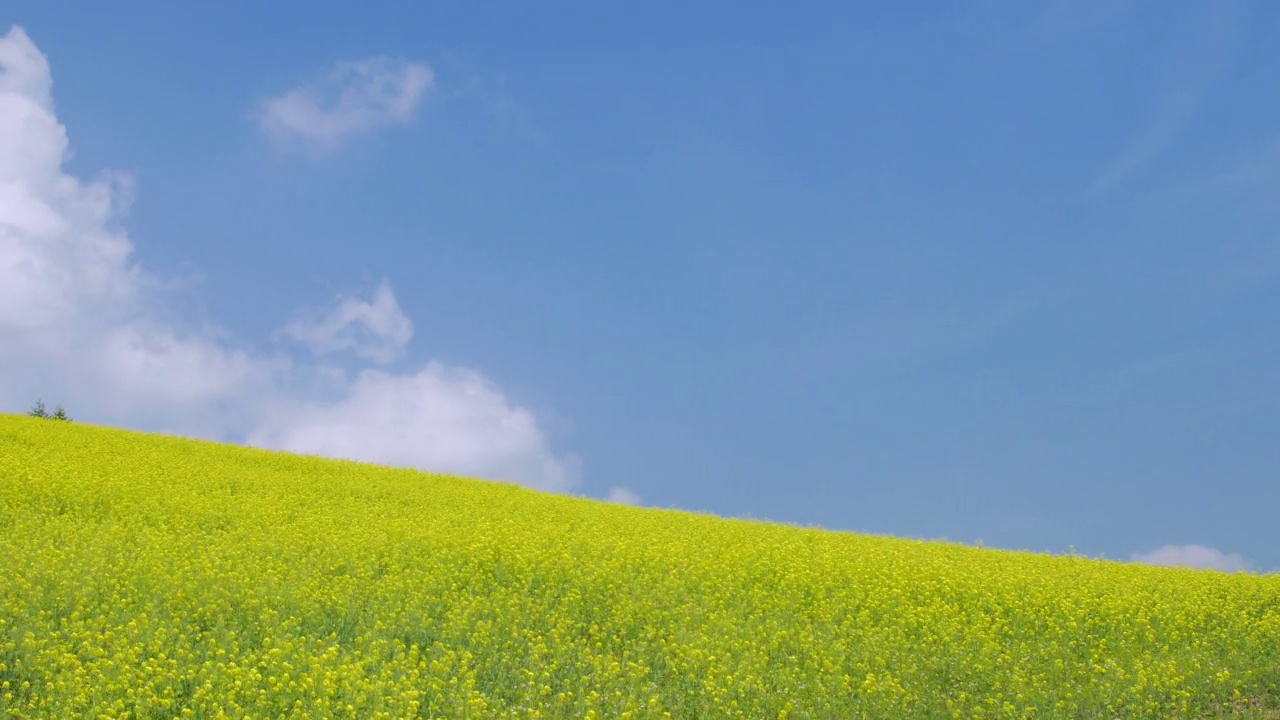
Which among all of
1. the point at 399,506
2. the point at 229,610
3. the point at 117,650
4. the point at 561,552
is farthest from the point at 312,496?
the point at 117,650

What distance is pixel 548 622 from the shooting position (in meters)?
14.6

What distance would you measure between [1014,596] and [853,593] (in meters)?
3.12

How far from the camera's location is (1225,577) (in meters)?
22.0

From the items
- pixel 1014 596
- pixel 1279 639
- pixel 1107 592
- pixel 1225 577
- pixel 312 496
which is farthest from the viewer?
pixel 312 496

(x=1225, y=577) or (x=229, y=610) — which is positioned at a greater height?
(x=1225, y=577)

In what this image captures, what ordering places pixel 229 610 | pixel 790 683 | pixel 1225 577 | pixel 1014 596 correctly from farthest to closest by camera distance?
pixel 1225 577 < pixel 1014 596 < pixel 229 610 < pixel 790 683

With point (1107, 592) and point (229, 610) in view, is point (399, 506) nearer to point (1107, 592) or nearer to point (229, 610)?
point (229, 610)

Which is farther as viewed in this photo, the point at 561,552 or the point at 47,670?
the point at 561,552

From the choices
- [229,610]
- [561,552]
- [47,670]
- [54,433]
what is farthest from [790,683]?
[54,433]

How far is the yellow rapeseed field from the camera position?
11.6 m

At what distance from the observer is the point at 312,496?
80.4ft

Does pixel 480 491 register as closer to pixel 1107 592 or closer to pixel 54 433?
pixel 54 433

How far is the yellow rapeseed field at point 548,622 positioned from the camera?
11641 millimetres

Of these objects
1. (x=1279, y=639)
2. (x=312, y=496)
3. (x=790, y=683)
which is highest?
(x=312, y=496)
